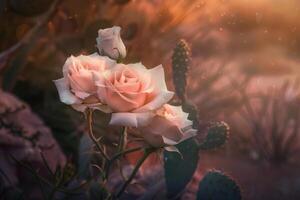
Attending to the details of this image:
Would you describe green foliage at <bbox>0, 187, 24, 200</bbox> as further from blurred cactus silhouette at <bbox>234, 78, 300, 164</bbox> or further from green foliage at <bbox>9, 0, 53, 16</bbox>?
blurred cactus silhouette at <bbox>234, 78, 300, 164</bbox>

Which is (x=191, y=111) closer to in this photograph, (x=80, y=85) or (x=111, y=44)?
(x=111, y=44)

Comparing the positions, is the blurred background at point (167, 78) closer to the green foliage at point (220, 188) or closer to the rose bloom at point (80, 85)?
the green foliage at point (220, 188)

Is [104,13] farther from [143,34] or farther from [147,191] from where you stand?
[147,191]

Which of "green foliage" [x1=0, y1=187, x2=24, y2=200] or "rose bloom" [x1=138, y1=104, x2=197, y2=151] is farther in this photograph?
"green foliage" [x1=0, y1=187, x2=24, y2=200]

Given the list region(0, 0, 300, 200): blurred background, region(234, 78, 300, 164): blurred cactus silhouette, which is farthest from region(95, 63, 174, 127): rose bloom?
region(234, 78, 300, 164): blurred cactus silhouette

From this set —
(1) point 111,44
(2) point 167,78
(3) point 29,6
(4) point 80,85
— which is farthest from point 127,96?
(2) point 167,78

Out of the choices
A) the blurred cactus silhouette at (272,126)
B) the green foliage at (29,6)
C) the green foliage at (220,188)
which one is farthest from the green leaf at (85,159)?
the blurred cactus silhouette at (272,126)
